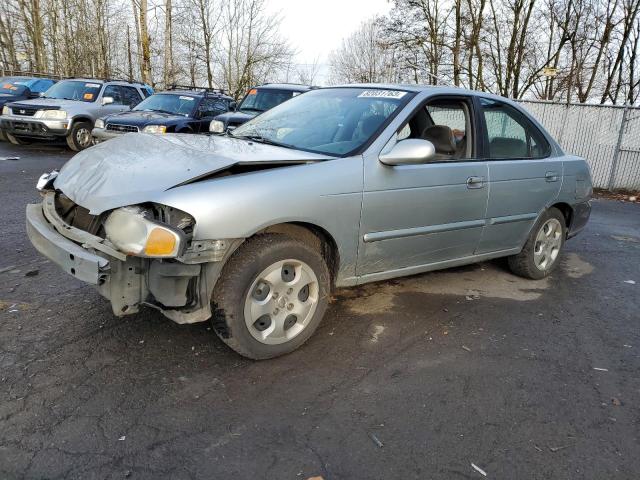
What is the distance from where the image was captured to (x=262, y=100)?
11734 mm

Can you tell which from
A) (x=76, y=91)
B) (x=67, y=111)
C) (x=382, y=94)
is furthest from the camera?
(x=76, y=91)

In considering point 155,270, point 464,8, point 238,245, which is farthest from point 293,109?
point 464,8

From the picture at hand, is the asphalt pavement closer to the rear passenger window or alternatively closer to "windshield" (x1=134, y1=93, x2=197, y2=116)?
the rear passenger window

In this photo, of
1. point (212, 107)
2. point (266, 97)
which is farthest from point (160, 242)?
point (212, 107)

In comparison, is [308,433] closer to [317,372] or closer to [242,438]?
[242,438]

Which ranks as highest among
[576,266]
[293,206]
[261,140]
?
[261,140]

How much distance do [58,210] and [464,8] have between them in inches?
907

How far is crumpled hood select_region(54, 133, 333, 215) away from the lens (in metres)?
2.81

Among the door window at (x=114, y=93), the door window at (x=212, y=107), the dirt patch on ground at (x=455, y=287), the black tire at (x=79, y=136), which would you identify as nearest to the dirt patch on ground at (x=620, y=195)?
the dirt patch on ground at (x=455, y=287)

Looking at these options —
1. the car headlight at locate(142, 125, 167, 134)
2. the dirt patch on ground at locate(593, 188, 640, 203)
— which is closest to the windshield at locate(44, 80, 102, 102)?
the car headlight at locate(142, 125, 167, 134)

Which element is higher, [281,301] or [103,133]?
[103,133]

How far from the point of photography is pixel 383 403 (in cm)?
284

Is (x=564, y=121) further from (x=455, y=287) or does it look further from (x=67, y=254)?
(x=67, y=254)

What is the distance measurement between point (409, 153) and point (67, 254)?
2.16 m
